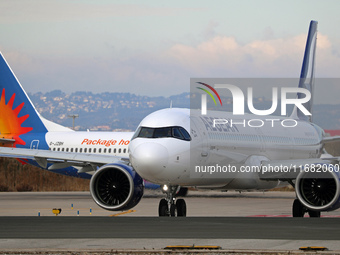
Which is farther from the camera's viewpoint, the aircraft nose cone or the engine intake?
the engine intake

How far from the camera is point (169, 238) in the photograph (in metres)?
14.9

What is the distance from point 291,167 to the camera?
973 inches

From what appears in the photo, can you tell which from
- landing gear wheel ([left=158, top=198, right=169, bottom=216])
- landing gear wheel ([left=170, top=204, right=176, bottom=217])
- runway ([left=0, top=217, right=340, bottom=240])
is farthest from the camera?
landing gear wheel ([left=158, top=198, right=169, bottom=216])

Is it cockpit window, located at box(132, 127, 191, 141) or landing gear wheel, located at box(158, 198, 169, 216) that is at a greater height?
cockpit window, located at box(132, 127, 191, 141)

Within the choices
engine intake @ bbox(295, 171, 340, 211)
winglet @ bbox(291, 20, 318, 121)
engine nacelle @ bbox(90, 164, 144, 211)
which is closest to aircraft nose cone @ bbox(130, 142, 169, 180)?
→ engine nacelle @ bbox(90, 164, 144, 211)

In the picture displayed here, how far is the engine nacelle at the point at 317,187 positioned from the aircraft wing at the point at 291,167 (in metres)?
0.18

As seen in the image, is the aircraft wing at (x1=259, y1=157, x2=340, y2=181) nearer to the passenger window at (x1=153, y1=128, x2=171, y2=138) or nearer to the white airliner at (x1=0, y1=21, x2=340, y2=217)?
the white airliner at (x1=0, y1=21, x2=340, y2=217)

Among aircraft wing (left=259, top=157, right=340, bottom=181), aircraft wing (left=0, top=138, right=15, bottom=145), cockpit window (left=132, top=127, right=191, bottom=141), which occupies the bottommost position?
aircraft wing (left=259, top=157, right=340, bottom=181)

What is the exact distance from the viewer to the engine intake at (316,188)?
2291cm

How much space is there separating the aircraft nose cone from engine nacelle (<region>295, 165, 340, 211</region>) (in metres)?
4.03

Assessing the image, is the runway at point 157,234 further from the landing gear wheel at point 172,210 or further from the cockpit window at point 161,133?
the cockpit window at point 161,133

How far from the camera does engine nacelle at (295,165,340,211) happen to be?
2278 cm

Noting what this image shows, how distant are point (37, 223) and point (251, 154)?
446 inches

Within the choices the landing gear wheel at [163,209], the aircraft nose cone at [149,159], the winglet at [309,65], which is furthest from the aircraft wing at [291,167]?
the winglet at [309,65]
